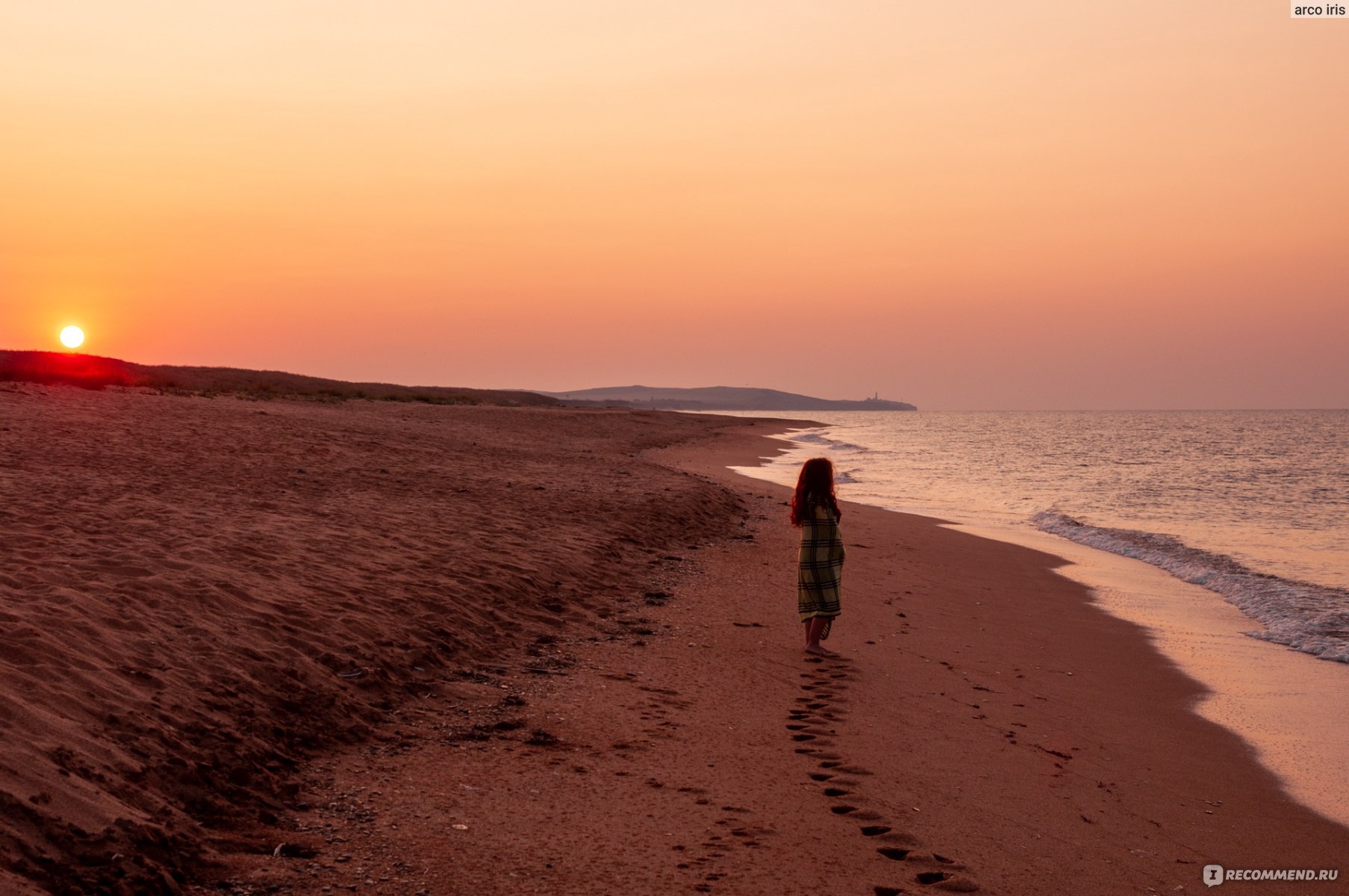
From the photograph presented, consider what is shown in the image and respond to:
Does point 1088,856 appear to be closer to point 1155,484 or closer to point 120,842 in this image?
point 120,842

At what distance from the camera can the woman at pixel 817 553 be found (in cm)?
924

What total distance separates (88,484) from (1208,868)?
40.3 ft

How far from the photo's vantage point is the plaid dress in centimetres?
923

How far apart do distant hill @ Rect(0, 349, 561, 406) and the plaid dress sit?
27.2 metres

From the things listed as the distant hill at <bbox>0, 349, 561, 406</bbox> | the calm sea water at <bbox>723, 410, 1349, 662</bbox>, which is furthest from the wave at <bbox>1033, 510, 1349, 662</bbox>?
the distant hill at <bbox>0, 349, 561, 406</bbox>

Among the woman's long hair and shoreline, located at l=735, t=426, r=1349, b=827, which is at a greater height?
the woman's long hair

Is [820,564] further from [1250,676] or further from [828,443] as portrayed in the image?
[828,443]

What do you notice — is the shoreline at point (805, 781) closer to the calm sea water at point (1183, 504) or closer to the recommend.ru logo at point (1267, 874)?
the recommend.ru logo at point (1267, 874)

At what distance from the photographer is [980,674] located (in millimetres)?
8867

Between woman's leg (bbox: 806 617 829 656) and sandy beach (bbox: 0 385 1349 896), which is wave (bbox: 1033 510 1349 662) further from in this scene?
woman's leg (bbox: 806 617 829 656)

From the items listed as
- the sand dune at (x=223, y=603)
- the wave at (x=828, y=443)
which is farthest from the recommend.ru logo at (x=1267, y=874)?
the wave at (x=828, y=443)

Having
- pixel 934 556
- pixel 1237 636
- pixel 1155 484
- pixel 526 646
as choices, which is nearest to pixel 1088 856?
pixel 526 646

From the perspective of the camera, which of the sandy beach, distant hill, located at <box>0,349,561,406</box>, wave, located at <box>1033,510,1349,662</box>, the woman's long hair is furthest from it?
distant hill, located at <box>0,349,561,406</box>

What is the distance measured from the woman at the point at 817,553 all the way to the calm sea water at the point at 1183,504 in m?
5.47
